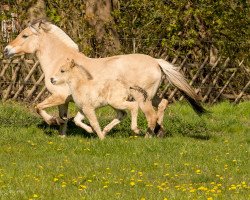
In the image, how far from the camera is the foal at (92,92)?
549 inches

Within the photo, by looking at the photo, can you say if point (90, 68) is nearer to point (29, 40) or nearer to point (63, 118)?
point (63, 118)

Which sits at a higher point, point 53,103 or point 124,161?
point 124,161

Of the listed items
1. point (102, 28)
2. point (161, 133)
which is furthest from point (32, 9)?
point (161, 133)

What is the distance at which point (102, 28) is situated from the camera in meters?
20.8

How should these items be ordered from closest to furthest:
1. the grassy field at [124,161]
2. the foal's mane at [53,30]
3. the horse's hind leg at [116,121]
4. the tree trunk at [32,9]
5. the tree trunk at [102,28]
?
the grassy field at [124,161]
the horse's hind leg at [116,121]
the foal's mane at [53,30]
the tree trunk at [32,9]
the tree trunk at [102,28]

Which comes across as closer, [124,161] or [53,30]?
[124,161]

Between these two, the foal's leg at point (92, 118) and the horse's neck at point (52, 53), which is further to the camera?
the horse's neck at point (52, 53)

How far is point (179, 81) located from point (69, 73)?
2.12m

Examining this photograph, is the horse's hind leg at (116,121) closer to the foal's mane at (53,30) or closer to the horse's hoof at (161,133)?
the horse's hoof at (161,133)

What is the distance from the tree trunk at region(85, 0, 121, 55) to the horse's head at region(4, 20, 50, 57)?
5.29m

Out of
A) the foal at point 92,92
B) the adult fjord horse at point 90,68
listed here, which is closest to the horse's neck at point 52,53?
the adult fjord horse at point 90,68

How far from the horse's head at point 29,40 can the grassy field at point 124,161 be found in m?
1.37

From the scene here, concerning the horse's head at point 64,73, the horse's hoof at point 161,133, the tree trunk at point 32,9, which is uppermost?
the horse's head at point 64,73

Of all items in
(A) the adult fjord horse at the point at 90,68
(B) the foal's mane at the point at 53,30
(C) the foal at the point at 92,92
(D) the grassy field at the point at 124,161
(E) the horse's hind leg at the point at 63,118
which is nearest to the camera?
(D) the grassy field at the point at 124,161
